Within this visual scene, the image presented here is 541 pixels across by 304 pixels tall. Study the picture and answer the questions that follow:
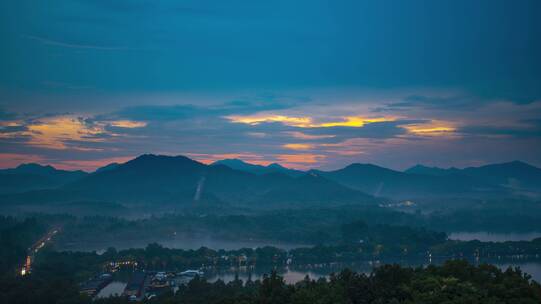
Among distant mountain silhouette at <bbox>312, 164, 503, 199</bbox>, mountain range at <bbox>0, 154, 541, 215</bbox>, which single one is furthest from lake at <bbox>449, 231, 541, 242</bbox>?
→ distant mountain silhouette at <bbox>312, 164, 503, 199</bbox>

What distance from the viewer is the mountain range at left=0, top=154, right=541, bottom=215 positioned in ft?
345

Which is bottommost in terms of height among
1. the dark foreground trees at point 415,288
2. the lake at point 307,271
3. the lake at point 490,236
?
the lake at point 307,271

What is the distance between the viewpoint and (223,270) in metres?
39.7

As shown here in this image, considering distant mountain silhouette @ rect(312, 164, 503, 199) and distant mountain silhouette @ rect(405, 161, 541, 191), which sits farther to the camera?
distant mountain silhouette @ rect(405, 161, 541, 191)

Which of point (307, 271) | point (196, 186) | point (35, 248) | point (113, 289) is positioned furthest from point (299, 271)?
point (196, 186)

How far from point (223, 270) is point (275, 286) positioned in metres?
22.7

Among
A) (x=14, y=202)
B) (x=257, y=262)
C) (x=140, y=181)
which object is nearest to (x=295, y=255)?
(x=257, y=262)

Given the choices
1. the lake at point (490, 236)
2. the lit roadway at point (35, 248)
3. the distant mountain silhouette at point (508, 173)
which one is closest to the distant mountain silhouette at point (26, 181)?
the lit roadway at point (35, 248)

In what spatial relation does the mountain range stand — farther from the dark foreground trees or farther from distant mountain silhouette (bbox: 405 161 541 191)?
the dark foreground trees

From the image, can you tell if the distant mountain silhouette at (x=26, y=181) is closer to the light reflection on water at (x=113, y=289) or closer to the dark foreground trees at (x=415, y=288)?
the light reflection on water at (x=113, y=289)

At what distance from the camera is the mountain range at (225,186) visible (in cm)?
10519

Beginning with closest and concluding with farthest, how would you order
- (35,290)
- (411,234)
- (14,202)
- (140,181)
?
(35,290) → (411,234) → (14,202) → (140,181)

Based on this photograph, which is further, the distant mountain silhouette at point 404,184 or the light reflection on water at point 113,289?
the distant mountain silhouette at point 404,184

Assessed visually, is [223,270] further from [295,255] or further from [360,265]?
[360,265]
